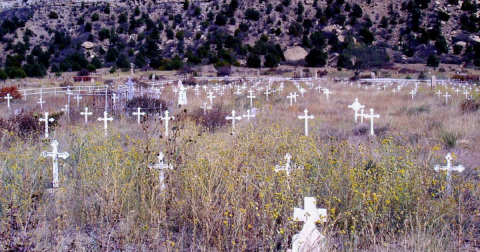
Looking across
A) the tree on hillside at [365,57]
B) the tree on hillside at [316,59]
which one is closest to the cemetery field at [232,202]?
the tree on hillside at [365,57]

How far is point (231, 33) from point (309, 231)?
2442 inches

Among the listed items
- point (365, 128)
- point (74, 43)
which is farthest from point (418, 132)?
point (74, 43)

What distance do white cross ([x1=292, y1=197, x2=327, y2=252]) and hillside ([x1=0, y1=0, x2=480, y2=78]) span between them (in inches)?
1753

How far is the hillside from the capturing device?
53.9 meters

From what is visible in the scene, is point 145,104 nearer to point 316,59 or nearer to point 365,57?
point 365,57

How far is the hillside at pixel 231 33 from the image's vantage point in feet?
177

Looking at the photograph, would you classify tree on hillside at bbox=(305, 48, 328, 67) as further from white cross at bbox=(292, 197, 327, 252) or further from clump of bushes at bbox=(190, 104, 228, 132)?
white cross at bbox=(292, 197, 327, 252)

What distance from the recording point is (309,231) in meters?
4.15

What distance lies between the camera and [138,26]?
67.9 metres

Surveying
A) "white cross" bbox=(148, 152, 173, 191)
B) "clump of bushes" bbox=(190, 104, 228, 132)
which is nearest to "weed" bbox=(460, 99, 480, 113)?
"clump of bushes" bbox=(190, 104, 228, 132)

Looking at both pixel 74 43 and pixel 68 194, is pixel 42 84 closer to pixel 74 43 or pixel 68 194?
pixel 68 194

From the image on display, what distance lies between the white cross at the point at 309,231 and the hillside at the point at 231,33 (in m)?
44.5

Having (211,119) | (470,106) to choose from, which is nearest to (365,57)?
(470,106)

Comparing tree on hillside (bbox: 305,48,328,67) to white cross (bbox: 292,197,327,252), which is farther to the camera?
tree on hillside (bbox: 305,48,328,67)
